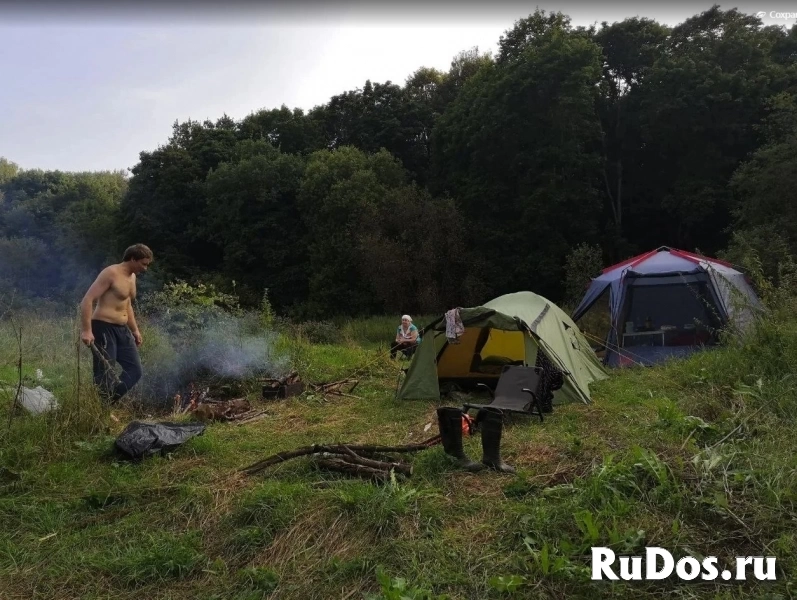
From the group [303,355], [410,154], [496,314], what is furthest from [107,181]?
[496,314]

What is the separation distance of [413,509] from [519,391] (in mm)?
2430

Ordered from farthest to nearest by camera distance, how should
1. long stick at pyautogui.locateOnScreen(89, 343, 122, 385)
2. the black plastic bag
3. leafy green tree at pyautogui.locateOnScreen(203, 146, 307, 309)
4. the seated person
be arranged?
leafy green tree at pyautogui.locateOnScreen(203, 146, 307, 309) → the seated person → long stick at pyautogui.locateOnScreen(89, 343, 122, 385) → the black plastic bag

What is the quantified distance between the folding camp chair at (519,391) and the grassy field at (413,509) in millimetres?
276

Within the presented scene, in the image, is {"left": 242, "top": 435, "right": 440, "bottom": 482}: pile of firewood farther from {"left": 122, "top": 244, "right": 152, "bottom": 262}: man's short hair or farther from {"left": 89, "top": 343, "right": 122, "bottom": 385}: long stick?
{"left": 122, "top": 244, "right": 152, "bottom": 262}: man's short hair

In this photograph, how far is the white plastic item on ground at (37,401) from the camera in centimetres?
453

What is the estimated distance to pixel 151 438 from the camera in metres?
4.38

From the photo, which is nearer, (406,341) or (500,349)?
(500,349)

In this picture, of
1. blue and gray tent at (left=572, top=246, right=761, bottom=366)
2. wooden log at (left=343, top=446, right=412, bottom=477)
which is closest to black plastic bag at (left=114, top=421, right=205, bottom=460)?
wooden log at (left=343, top=446, right=412, bottom=477)

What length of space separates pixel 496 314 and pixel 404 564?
3781 millimetres

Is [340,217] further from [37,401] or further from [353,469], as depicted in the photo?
[353,469]

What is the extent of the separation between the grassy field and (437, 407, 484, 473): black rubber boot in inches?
3.1

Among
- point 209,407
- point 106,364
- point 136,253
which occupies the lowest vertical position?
point 209,407

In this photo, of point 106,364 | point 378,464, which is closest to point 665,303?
point 378,464

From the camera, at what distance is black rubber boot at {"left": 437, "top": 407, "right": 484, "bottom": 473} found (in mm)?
3717
